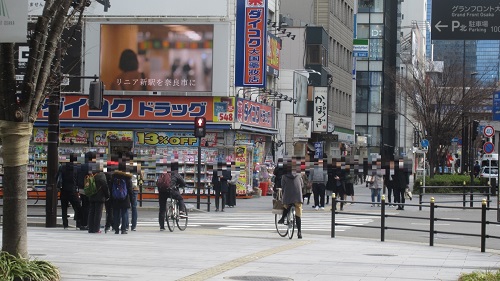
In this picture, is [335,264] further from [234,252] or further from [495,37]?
[495,37]

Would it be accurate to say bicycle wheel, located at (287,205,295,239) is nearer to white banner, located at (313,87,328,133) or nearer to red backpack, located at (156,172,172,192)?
red backpack, located at (156,172,172,192)

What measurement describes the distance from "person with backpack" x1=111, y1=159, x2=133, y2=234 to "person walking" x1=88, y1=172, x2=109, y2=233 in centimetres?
20

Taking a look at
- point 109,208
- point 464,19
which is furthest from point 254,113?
point 464,19

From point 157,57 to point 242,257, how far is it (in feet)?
81.7

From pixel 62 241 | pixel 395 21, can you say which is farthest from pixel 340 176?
pixel 395 21

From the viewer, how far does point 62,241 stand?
19469 mm

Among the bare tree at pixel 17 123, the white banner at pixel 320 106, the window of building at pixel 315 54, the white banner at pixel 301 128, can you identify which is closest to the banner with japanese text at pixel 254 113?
the white banner at pixel 301 128

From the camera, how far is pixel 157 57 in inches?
1606

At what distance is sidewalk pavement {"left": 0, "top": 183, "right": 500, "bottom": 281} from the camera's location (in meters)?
14.2

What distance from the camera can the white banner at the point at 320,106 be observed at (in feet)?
204

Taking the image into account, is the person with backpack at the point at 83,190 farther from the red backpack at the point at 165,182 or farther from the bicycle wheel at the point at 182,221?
the bicycle wheel at the point at 182,221

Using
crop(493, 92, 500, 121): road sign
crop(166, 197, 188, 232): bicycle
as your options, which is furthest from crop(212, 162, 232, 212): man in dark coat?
crop(493, 92, 500, 121): road sign

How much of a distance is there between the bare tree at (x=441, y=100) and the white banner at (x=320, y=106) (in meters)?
4.96

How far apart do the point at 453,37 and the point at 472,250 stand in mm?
6437
